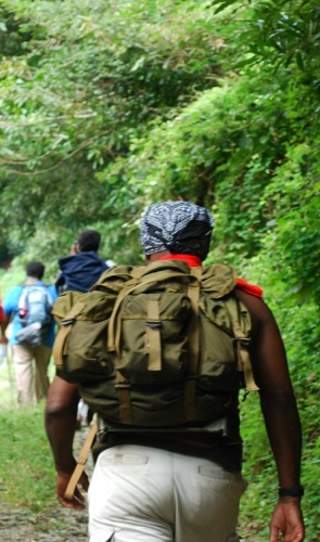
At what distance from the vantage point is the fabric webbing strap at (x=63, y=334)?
3404 mm

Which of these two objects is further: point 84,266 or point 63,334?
point 84,266

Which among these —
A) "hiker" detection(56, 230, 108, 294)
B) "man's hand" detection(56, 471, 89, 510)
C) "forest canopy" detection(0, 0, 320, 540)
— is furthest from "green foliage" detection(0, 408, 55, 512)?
"man's hand" detection(56, 471, 89, 510)

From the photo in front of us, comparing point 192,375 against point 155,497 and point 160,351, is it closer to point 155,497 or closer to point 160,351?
point 160,351

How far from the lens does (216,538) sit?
11.4 feet

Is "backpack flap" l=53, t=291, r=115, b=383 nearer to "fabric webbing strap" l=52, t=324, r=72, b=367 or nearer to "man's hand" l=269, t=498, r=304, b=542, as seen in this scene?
"fabric webbing strap" l=52, t=324, r=72, b=367

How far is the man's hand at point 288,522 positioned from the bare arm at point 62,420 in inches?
27.2

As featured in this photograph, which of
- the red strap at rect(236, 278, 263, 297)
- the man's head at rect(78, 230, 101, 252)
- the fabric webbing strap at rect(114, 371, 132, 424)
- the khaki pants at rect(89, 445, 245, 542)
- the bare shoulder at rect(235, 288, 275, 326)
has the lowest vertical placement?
the man's head at rect(78, 230, 101, 252)

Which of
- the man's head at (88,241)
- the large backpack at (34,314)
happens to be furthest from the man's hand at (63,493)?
the large backpack at (34,314)

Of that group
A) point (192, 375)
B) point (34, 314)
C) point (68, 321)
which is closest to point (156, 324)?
point (192, 375)

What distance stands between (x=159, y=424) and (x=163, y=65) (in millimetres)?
11760

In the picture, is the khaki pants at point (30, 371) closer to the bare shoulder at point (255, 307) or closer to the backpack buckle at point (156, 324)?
the bare shoulder at point (255, 307)

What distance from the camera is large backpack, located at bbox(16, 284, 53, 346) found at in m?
12.5

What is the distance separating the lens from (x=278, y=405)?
3.56 meters

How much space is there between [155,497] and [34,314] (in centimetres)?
921
